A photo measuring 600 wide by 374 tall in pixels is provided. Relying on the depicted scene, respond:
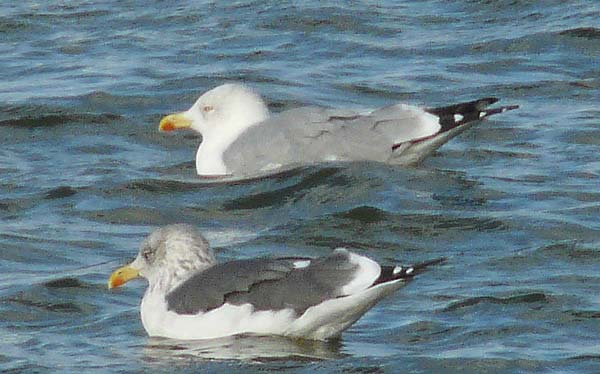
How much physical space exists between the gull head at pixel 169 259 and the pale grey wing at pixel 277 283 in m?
0.41

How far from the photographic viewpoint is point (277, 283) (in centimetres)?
813

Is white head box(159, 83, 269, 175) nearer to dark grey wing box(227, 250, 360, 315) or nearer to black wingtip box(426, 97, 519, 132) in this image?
black wingtip box(426, 97, 519, 132)

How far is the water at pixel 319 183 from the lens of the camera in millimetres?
8352

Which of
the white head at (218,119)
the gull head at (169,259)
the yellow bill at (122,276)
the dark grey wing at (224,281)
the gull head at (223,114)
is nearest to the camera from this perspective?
the dark grey wing at (224,281)

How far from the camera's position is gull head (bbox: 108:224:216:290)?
28.5 ft

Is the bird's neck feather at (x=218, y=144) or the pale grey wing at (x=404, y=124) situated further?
the bird's neck feather at (x=218, y=144)

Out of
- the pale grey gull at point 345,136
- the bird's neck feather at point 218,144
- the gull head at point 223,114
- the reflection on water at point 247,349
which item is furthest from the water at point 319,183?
the gull head at point 223,114

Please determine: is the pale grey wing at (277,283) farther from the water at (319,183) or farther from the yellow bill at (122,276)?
the yellow bill at (122,276)

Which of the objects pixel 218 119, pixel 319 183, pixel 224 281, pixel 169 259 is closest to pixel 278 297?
pixel 224 281

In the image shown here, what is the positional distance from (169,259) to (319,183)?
10.1 ft

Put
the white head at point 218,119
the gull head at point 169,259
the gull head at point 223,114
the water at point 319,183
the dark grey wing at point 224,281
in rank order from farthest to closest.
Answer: the gull head at point 223,114, the white head at point 218,119, the gull head at point 169,259, the water at point 319,183, the dark grey wing at point 224,281

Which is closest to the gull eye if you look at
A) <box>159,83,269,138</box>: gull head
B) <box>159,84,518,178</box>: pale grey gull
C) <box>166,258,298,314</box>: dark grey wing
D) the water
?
the water

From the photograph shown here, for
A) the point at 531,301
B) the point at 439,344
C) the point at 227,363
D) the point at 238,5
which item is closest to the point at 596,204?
the point at 531,301

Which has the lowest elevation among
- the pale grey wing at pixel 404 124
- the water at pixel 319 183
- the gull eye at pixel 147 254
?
the water at pixel 319 183
